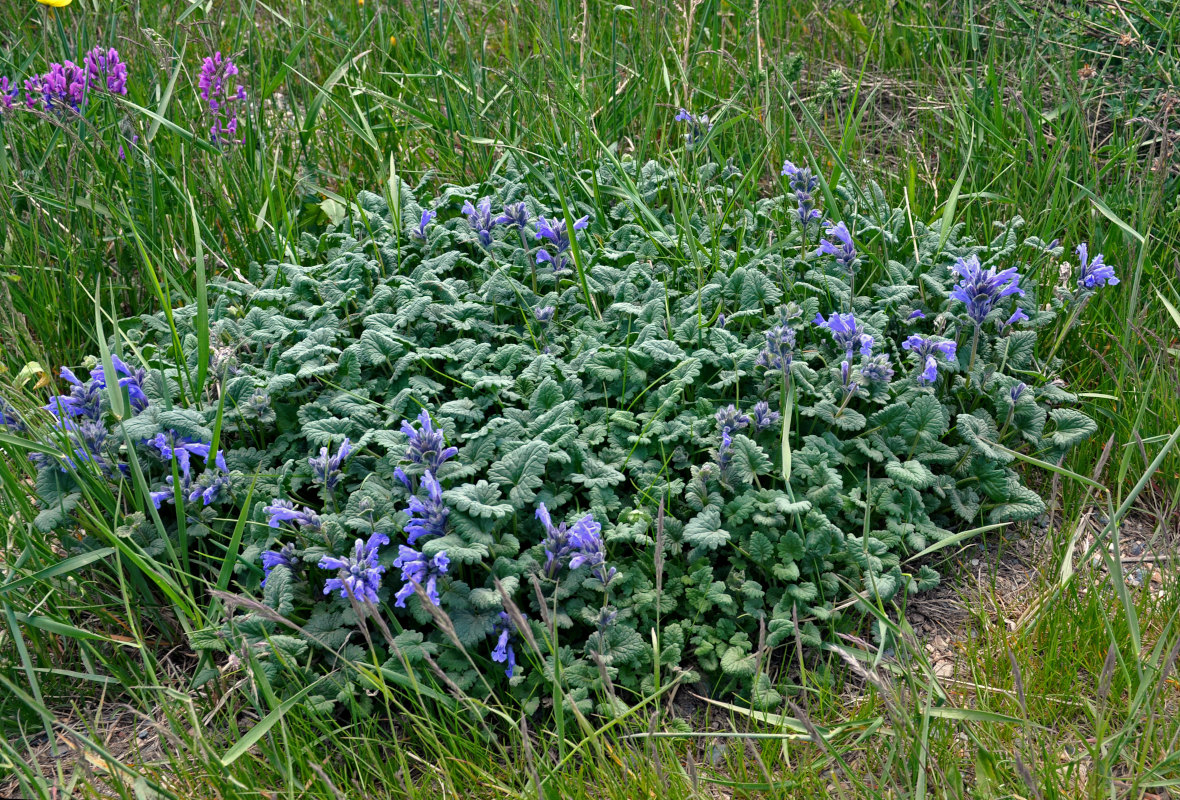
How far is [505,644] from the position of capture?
188 centimetres

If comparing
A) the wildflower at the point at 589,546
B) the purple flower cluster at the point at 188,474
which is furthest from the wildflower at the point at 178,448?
the wildflower at the point at 589,546

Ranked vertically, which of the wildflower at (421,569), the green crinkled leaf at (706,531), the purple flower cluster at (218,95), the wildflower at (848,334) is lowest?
the green crinkled leaf at (706,531)

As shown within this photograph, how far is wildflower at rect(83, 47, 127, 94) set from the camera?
2842 millimetres

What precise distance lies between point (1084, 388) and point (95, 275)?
114 inches

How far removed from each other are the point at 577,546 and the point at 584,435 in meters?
0.41

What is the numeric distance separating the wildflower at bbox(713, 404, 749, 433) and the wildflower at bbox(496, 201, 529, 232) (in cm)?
79

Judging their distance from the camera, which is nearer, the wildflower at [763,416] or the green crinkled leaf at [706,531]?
the green crinkled leaf at [706,531]

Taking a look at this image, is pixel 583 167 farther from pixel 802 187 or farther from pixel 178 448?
pixel 178 448

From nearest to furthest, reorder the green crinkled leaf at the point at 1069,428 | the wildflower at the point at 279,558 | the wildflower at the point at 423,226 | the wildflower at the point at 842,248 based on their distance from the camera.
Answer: the wildflower at the point at 279,558 < the green crinkled leaf at the point at 1069,428 < the wildflower at the point at 842,248 < the wildflower at the point at 423,226

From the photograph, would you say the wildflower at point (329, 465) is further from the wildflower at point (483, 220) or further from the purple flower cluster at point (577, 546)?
the wildflower at point (483, 220)

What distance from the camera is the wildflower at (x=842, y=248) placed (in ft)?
8.21


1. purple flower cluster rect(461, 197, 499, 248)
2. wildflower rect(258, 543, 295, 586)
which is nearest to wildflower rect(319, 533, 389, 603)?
wildflower rect(258, 543, 295, 586)

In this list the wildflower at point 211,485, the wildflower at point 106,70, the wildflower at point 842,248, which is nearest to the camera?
the wildflower at point 211,485

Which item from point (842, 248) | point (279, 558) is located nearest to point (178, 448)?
point (279, 558)
